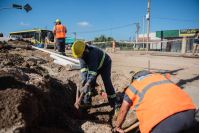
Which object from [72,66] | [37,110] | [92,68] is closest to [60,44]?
[72,66]

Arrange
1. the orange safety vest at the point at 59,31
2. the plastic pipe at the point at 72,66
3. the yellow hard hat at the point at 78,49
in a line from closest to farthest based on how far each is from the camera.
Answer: the yellow hard hat at the point at 78,49 → the plastic pipe at the point at 72,66 → the orange safety vest at the point at 59,31

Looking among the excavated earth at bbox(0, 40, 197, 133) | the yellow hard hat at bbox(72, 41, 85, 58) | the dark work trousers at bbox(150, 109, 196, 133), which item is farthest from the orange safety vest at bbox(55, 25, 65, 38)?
the dark work trousers at bbox(150, 109, 196, 133)

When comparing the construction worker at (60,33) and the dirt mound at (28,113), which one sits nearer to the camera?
the dirt mound at (28,113)

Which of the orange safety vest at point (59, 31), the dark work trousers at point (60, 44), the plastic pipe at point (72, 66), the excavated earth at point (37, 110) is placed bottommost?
the excavated earth at point (37, 110)

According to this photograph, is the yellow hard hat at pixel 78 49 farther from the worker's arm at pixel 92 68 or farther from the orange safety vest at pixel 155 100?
the orange safety vest at pixel 155 100

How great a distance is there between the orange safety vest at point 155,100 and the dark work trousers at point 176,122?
0.05 meters

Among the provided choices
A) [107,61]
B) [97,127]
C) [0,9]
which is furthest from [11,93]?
[0,9]

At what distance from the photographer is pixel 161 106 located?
150cm

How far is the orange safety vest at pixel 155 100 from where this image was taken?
149cm

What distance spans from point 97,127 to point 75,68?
2945 mm

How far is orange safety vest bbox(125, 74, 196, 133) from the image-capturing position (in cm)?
149

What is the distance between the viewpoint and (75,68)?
5.02m

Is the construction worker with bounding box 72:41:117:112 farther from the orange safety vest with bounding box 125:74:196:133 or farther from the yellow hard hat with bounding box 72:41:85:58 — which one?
the orange safety vest with bounding box 125:74:196:133

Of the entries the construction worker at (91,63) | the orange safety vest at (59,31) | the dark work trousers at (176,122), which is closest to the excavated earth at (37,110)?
the construction worker at (91,63)
